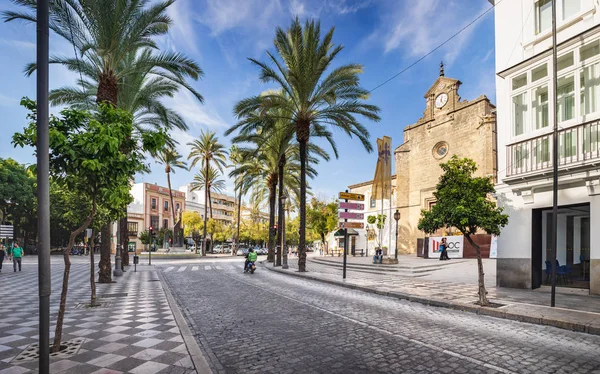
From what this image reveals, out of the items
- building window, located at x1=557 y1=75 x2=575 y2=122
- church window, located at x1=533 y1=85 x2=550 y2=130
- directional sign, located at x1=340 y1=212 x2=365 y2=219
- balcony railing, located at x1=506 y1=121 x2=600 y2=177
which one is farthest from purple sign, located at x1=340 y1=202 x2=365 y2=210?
building window, located at x1=557 y1=75 x2=575 y2=122

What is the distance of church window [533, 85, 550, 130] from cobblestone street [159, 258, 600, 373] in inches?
311

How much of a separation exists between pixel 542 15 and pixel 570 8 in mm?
1029

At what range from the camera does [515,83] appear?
13586 millimetres

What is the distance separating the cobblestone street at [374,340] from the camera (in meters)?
5.05

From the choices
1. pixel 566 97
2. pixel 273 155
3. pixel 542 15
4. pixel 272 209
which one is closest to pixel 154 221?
pixel 272 209

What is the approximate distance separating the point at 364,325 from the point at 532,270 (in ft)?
28.4

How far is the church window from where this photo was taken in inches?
500

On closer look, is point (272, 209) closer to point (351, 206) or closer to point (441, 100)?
point (351, 206)

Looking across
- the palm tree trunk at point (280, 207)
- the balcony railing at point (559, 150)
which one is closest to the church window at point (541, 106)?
the balcony railing at point (559, 150)

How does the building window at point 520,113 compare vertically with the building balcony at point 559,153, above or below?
above

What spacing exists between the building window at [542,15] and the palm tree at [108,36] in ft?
43.6

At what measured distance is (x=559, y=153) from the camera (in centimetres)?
1161

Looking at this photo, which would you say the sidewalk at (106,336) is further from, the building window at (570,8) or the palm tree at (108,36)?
the building window at (570,8)

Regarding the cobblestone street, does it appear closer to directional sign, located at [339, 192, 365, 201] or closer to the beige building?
directional sign, located at [339, 192, 365, 201]
